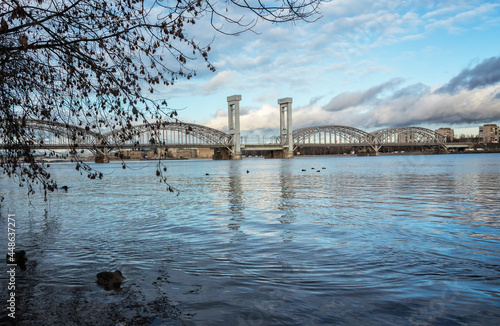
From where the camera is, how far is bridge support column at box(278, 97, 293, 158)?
154500 mm

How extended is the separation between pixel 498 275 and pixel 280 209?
9.02 m

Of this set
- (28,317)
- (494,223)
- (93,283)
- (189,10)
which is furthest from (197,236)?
(494,223)

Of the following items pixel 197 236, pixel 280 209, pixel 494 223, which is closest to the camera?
pixel 197 236

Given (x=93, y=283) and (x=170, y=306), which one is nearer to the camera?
(x=170, y=306)

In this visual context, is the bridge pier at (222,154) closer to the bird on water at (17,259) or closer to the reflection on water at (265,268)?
the reflection on water at (265,268)

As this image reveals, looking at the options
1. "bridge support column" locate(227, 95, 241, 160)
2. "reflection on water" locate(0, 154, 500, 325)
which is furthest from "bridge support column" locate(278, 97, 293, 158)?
"reflection on water" locate(0, 154, 500, 325)

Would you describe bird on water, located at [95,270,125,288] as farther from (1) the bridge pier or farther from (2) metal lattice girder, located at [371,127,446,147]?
(2) metal lattice girder, located at [371,127,446,147]

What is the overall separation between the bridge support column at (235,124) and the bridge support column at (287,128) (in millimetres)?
21092

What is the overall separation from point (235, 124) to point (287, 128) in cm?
2386

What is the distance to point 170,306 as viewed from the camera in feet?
17.5

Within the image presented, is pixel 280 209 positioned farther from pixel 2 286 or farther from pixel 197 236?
pixel 2 286

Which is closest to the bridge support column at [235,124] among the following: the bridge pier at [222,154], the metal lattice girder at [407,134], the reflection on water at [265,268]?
the bridge pier at [222,154]

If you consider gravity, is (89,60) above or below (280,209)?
above

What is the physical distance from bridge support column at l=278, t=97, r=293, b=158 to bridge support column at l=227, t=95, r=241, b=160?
21092 millimetres
